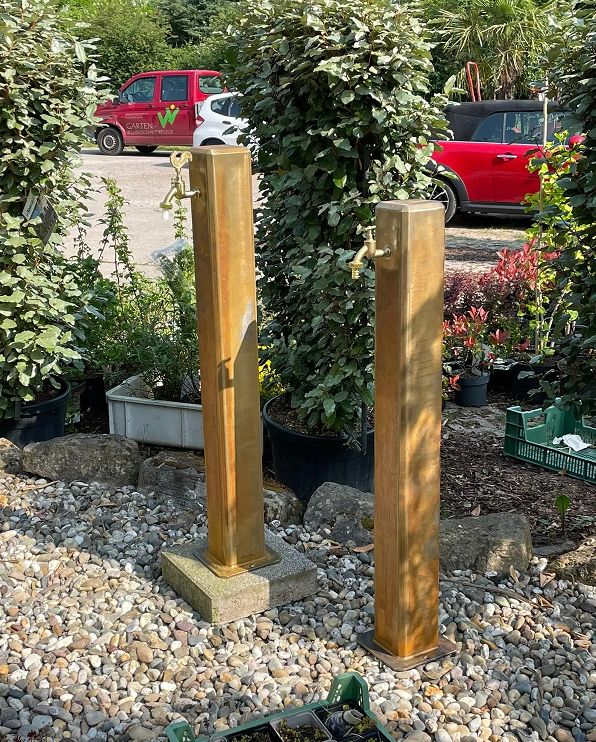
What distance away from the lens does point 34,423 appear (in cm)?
523

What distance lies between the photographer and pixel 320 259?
4.27 meters

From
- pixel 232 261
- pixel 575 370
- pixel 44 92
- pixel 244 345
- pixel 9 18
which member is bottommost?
pixel 575 370

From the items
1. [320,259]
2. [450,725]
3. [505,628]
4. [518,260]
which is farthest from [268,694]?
[518,260]

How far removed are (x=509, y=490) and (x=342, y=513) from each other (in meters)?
1.27

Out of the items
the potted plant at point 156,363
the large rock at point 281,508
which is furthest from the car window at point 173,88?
the large rock at point 281,508

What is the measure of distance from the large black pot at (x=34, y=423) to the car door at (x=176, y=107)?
16286mm

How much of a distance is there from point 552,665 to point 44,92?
361 cm

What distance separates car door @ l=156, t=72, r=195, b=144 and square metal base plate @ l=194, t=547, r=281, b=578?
18.1 metres

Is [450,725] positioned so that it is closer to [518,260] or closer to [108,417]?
[108,417]

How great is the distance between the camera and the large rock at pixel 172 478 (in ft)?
14.3

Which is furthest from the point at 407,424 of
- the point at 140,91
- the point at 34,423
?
the point at 140,91

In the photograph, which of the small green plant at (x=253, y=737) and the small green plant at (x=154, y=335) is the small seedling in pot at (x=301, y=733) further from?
the small green plant at (x=154, y=335)

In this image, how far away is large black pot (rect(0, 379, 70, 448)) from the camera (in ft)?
17.1

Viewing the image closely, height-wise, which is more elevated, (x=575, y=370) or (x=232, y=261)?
(x=232, y=261)
